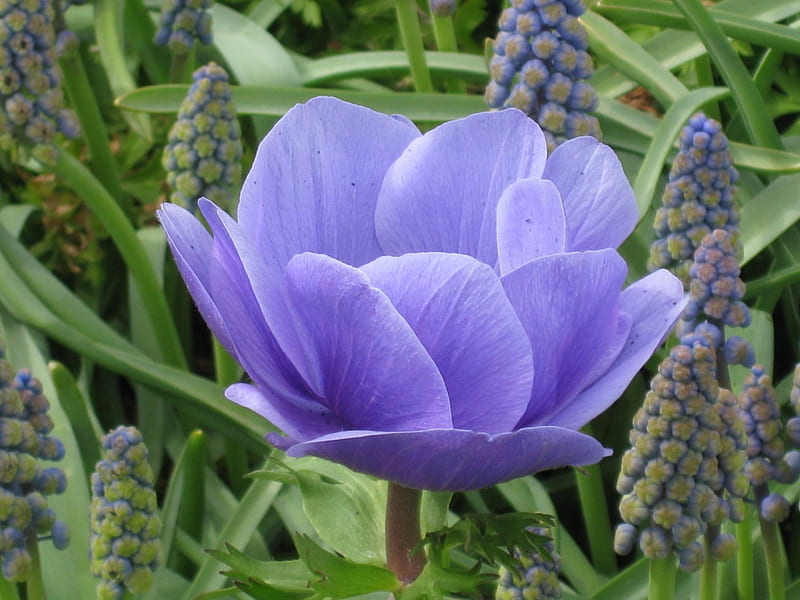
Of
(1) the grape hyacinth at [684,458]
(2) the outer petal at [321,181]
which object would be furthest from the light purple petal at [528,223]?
(1) the grape hyacinth at [684,458]

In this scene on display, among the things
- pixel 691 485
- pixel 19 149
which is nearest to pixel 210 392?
pixel 19 149

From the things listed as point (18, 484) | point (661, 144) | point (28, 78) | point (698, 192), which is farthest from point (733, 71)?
point (18, 484)

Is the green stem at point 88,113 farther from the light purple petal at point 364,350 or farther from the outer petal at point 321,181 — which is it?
the light purple petal at point 364,350

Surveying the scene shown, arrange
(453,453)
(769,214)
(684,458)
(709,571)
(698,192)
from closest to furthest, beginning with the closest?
1. (453,453)
2. (684,458)
3. (709,571)
4. (698,192)
5. (769,214)

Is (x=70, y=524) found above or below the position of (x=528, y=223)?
below

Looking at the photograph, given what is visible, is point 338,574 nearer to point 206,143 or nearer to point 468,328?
point 468,328
